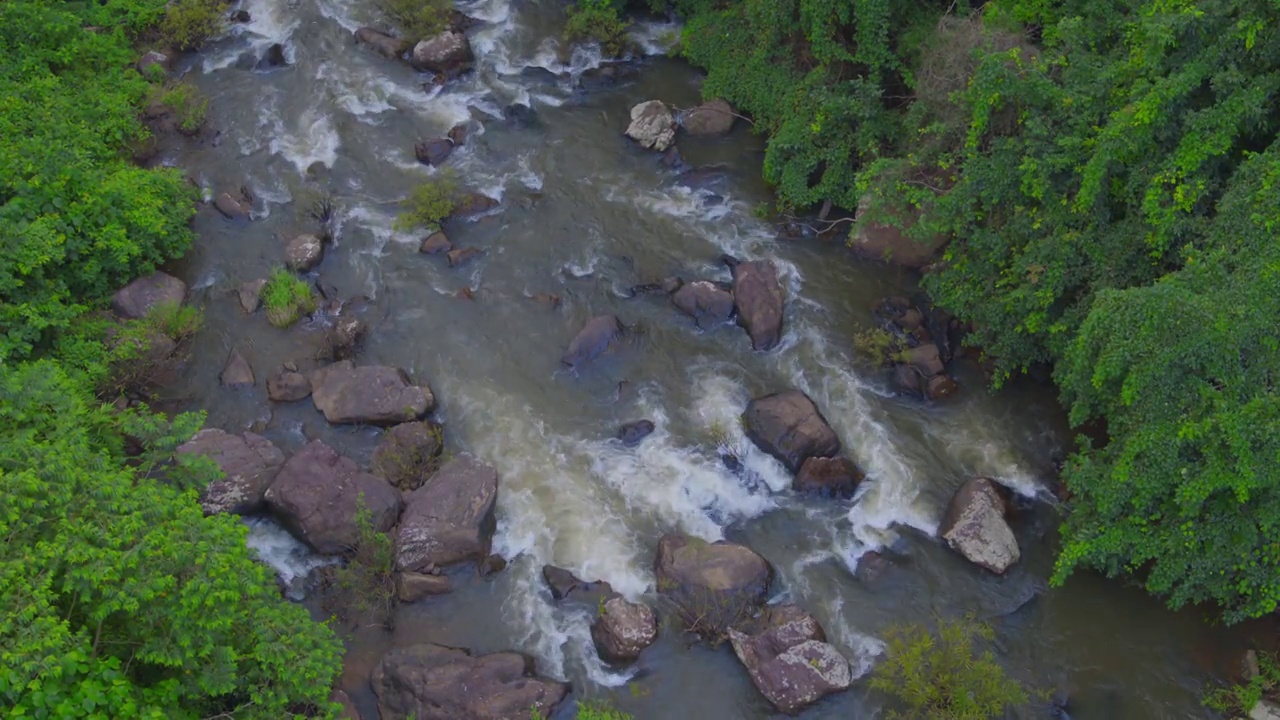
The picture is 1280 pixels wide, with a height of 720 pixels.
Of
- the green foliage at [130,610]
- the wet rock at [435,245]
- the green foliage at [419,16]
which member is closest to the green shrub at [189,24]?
the green foliage at [419,16]

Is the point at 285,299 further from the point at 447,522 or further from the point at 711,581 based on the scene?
the point at 711,581

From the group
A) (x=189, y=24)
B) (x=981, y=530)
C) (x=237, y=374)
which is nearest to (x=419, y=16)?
(x=189, y=24)

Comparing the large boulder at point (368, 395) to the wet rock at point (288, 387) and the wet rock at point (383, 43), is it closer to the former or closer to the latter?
the wet rock at point (288, 387)

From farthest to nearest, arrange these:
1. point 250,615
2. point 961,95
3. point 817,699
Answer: point 961,95
point 817,699
point 250,615

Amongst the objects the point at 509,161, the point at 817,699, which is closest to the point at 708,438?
the point at 817,699

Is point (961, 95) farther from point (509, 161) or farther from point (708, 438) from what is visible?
point (509, 161)
